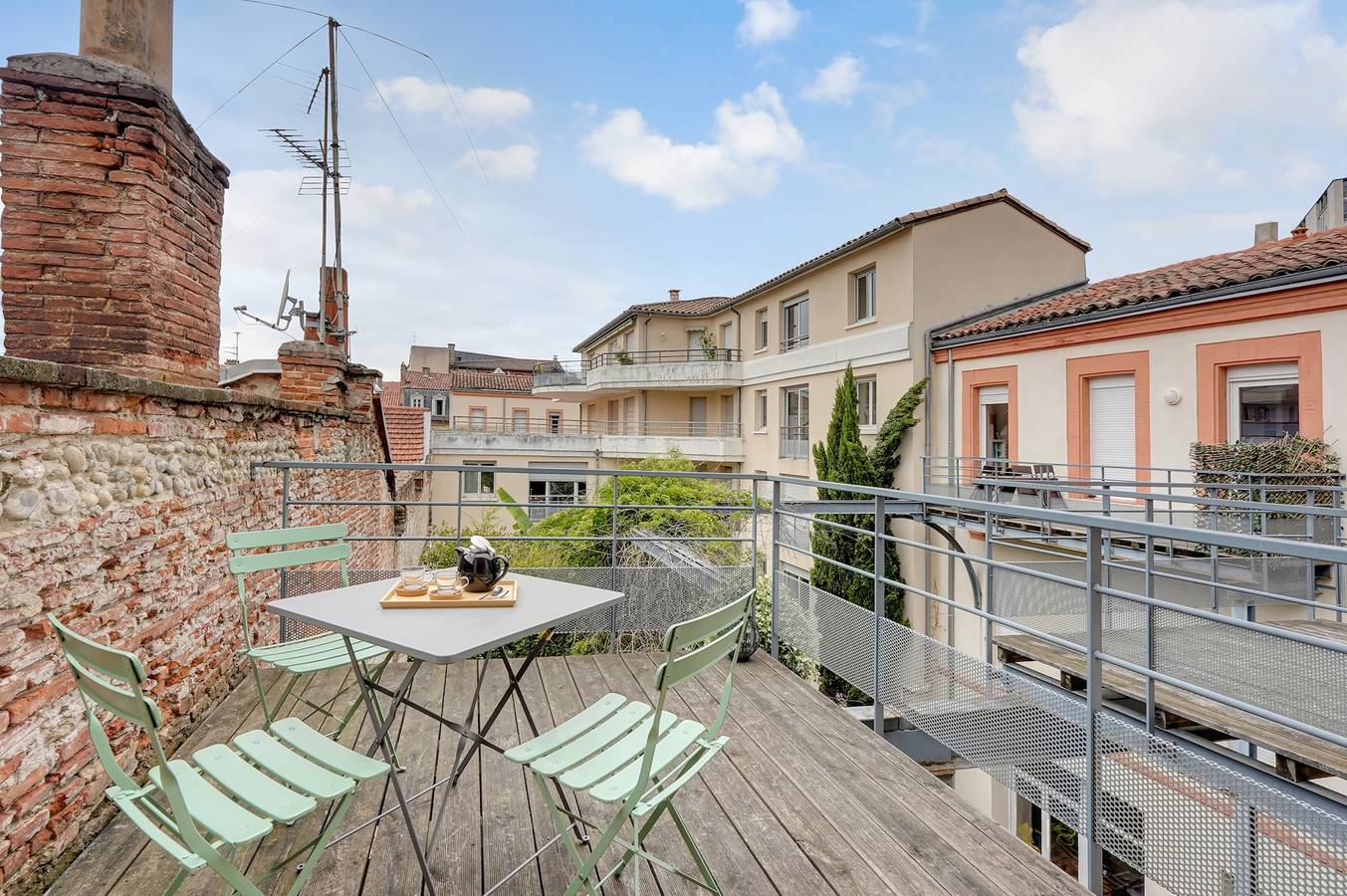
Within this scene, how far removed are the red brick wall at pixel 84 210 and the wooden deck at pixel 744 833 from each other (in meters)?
2.04

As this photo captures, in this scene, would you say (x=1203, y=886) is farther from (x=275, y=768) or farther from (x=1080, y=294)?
(x=1080, y=294)

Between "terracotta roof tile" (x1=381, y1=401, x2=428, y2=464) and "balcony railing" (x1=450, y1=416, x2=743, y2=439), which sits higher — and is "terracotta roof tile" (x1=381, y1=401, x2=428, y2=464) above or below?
below

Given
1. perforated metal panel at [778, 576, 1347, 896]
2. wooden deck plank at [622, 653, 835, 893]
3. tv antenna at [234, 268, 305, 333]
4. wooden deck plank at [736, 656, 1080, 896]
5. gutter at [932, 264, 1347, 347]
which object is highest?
gutter at [932, 264, 1347, 347]

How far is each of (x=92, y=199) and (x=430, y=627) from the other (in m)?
2.89

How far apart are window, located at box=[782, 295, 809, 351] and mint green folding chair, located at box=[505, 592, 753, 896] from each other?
1665 cm

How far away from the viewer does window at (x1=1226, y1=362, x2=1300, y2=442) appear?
8336mm

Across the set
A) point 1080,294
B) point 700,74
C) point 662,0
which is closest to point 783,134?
point 700,74

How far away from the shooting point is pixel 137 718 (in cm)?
143

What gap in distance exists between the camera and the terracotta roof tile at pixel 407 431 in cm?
1066

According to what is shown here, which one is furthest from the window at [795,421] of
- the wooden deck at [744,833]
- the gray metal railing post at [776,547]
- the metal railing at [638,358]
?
the wooden deck at [744,833]

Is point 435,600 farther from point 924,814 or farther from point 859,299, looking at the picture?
point 859,299

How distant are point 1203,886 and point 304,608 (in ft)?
9.78

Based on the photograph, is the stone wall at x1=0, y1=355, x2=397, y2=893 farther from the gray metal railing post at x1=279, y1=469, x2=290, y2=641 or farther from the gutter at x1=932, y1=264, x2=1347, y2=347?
the gutter at x1=932, y1=264, x2=1347, y2=347

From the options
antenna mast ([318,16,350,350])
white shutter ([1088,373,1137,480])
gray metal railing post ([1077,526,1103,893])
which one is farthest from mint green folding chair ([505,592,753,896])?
white shutter ([1088,373,1137,480])
